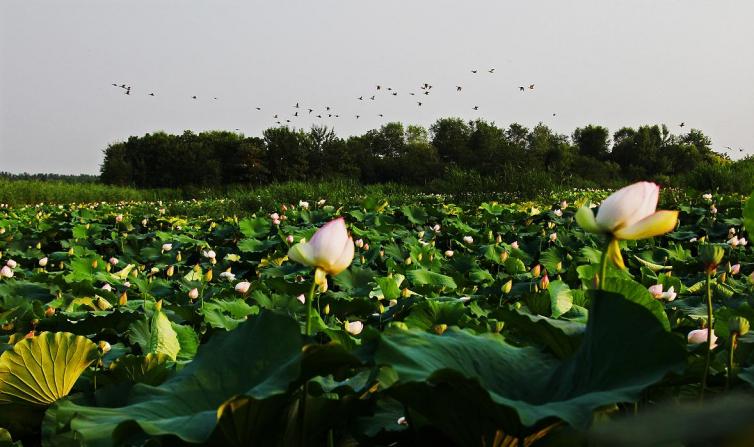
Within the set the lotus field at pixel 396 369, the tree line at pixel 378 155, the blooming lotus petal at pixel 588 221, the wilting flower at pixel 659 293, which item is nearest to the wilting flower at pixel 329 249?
the lotus field at pixel 396 369

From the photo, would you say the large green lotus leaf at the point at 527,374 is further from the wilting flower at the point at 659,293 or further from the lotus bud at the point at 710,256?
the wilting flower at the point at 659,293

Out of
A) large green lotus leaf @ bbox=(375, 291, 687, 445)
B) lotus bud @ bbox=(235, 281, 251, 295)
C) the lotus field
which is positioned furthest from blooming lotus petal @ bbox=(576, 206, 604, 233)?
lotus bud @ bbox=(235, 281, 251, 295)

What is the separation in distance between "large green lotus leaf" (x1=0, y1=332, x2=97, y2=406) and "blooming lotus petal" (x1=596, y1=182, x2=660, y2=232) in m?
1.01

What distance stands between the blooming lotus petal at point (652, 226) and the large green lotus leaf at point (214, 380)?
48 centimetres

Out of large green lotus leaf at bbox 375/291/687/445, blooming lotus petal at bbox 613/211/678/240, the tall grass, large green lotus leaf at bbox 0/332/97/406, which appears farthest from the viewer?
the tall grass

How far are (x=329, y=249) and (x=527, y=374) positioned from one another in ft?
1.14

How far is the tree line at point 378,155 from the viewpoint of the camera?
40000 mm

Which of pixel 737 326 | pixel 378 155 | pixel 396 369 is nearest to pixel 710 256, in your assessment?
pixel 737 326

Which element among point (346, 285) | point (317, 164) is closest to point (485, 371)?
point (346, 285)

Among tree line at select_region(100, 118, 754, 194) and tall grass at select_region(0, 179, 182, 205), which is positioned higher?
tree line at select_region(100, 118, 754, 194)

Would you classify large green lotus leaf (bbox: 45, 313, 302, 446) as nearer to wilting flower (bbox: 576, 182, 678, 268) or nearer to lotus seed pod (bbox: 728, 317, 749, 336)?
wilting flower (bbox: 576, 182, 678, 268)

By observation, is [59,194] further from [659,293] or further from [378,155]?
[378,155]

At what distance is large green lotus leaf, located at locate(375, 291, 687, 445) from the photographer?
2.27ft

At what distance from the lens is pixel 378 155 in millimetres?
53562
